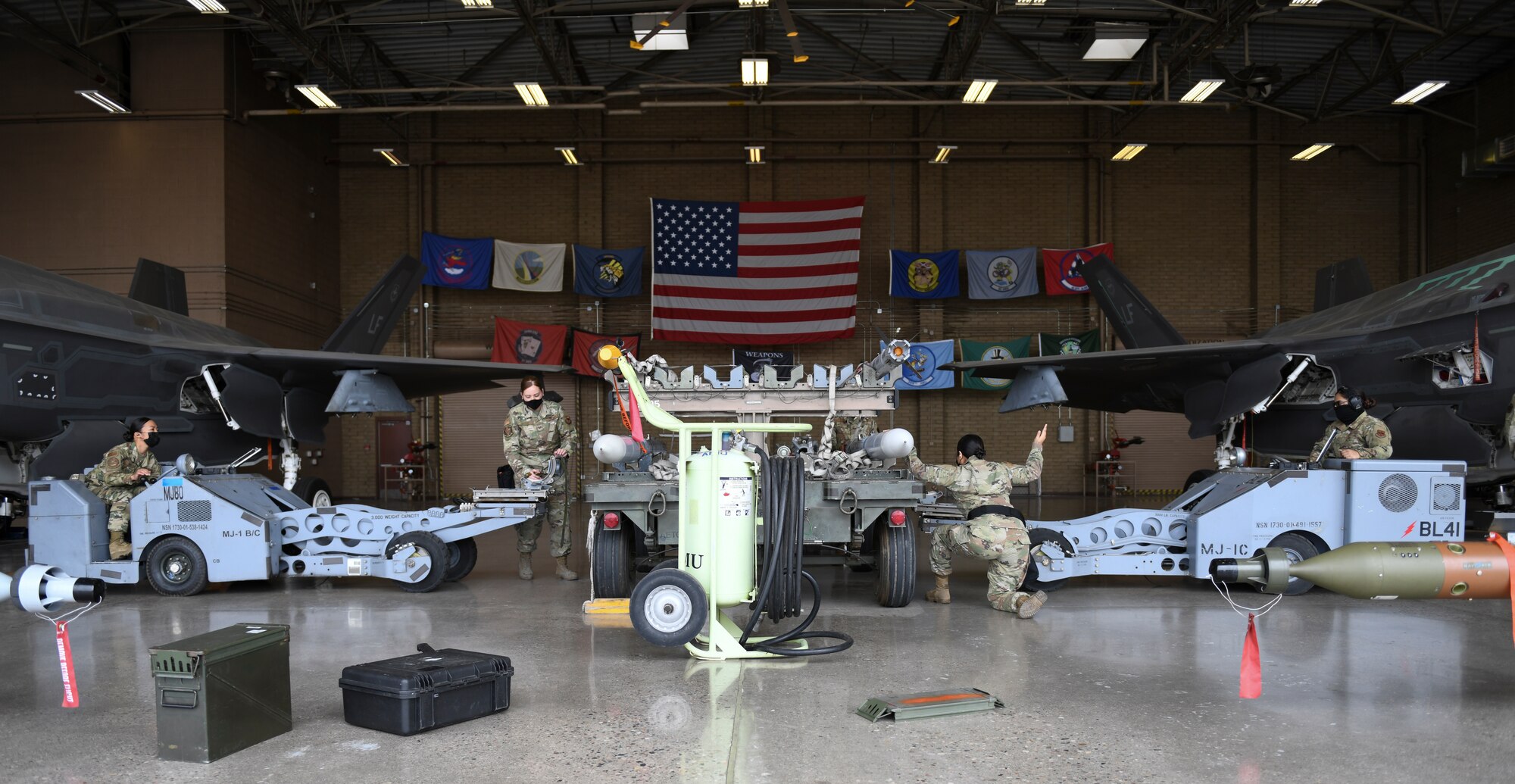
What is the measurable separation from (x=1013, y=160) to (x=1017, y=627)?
54.3ft

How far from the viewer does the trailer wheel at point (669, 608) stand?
5.43m

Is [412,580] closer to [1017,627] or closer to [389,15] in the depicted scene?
[1017,627]

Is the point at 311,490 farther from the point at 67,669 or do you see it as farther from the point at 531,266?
the point at 531,266

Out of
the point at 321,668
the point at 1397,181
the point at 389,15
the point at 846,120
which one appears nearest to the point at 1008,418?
the point at 846,120

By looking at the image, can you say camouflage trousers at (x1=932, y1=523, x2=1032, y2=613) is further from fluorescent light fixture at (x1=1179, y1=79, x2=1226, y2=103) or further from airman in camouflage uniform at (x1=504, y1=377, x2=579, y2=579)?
fluorescent light fixture at (x1=1179, y1=79, x2=1226, y2=103)

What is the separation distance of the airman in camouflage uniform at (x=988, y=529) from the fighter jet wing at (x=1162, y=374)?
10.7ft

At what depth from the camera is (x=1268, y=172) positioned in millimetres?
21359

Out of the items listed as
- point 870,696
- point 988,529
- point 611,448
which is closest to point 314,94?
point 611,448

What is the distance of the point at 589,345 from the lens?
21000 millimetres

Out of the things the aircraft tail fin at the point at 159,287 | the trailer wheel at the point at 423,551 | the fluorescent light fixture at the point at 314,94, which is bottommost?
the trailer wheel at the point at 423,551

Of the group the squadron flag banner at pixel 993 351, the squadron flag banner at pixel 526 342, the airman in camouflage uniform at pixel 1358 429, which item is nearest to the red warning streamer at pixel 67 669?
the airman in camouflage uniform at pixel 1358 429

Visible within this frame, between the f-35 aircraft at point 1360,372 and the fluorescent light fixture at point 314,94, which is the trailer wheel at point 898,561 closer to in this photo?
the f-35 aircraft at point 1360,372

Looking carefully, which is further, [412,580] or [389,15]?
[389,15]

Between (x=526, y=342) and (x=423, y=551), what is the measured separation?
12756mm
